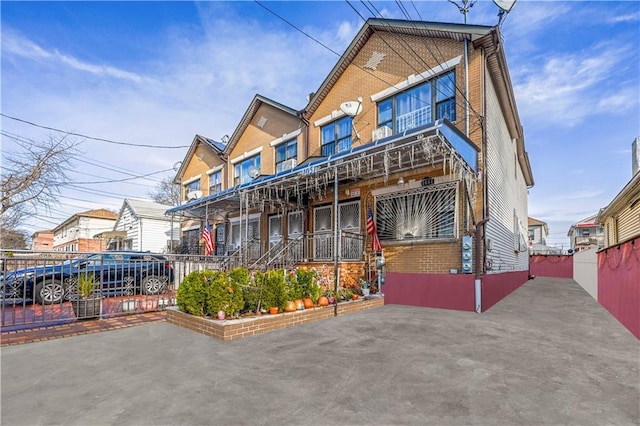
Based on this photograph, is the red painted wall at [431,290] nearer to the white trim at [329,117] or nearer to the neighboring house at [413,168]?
the neighboring house at [413,168]

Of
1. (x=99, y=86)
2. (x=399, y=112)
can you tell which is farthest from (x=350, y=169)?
(x=99, y=86)

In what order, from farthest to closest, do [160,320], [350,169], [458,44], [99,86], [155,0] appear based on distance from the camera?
A: [99,86], [350,169], [458,44], [155,0], [160,320]

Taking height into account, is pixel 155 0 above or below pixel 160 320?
above

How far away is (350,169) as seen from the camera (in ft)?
33.5

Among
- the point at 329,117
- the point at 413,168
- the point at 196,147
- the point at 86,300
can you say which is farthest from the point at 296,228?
the point at 196,147

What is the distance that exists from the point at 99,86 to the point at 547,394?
51.9 ft

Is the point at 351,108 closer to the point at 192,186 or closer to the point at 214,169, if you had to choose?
the point at 214,169

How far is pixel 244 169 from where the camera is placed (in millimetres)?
17219

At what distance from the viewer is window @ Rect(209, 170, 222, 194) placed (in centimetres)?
1896

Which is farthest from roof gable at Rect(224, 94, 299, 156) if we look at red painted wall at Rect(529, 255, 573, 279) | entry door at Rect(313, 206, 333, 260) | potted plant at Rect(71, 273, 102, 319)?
red painted wall at Rect(529, 255, 573, 279)

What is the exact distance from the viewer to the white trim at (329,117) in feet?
40.3

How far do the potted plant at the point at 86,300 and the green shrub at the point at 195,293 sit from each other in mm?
1975

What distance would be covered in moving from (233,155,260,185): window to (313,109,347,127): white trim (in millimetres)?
4429

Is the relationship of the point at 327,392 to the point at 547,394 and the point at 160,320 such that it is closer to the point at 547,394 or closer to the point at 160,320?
the point at 547,394
